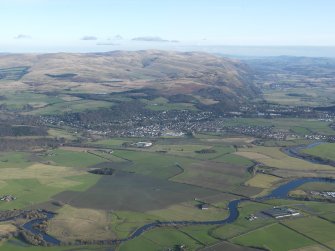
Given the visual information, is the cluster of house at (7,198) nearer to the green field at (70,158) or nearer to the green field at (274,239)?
the green field at (70,158)

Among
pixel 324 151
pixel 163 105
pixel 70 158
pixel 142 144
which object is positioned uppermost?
pixel 163 105

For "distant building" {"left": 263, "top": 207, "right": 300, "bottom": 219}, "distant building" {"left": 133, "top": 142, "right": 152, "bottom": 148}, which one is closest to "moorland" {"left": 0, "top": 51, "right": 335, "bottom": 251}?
"distant building" {"left": 133, "top": 142, "right": 152, "bottom": 148}

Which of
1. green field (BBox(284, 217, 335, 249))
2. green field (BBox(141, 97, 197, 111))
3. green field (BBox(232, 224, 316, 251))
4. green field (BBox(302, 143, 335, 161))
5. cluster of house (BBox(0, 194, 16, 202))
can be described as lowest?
cluster of house (BBox(0, 194, 16, 202))

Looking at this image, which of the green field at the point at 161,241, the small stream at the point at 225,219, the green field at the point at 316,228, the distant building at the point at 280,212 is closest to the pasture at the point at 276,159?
the small stream at the point at 225,219

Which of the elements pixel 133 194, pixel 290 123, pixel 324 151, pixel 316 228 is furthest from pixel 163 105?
pixel 316 228

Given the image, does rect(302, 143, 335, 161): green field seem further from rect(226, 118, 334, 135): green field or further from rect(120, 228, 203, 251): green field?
rect(120, 228, 203, 251): green field

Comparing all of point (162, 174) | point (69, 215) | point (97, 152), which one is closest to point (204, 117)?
point (97, 152)

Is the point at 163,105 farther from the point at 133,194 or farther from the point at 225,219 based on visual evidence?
the point at 225,219

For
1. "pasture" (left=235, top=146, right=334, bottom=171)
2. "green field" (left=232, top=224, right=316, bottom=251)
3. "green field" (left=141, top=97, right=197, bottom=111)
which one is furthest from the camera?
"green field" (left=141, top=97, right=197, bottom=111)
